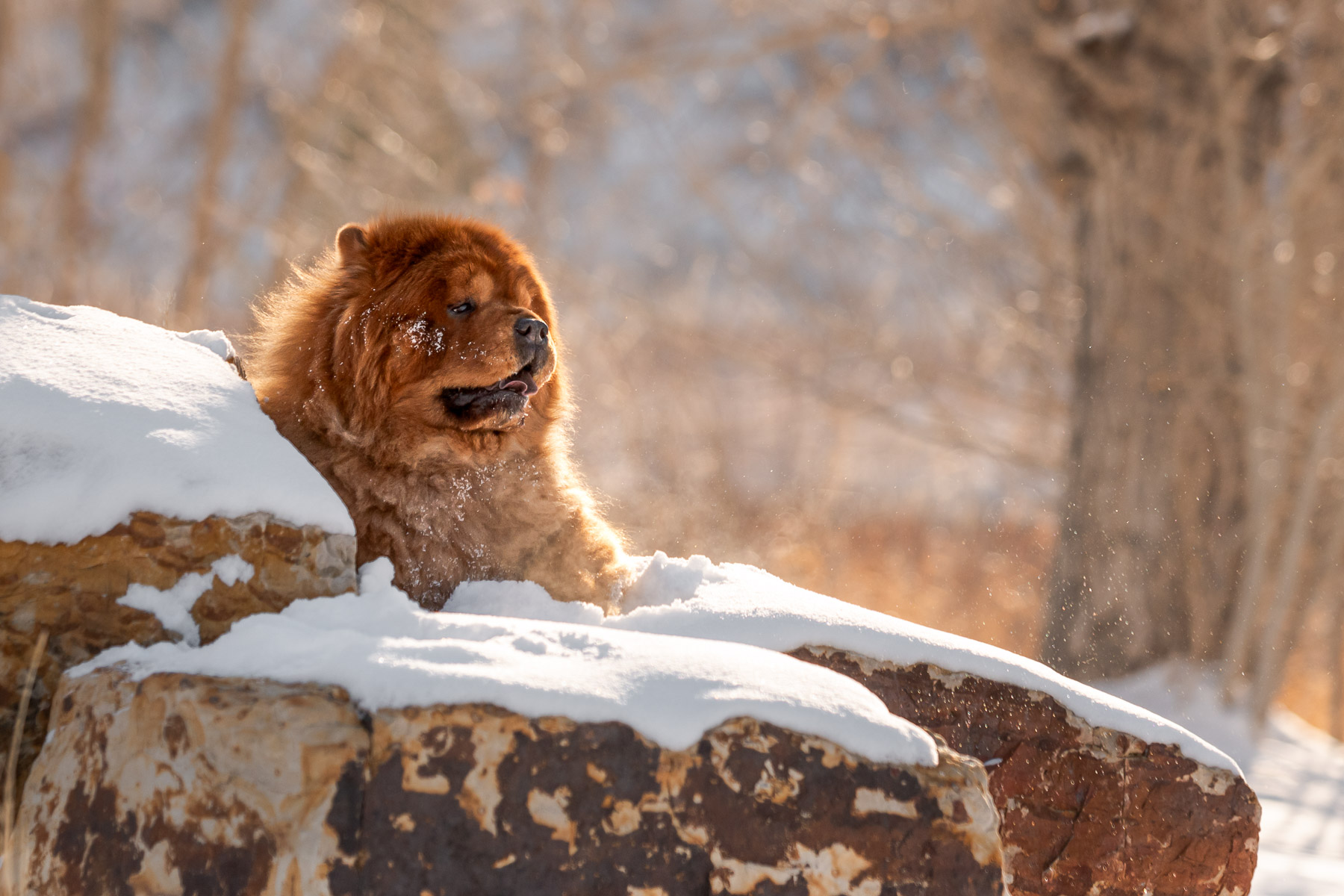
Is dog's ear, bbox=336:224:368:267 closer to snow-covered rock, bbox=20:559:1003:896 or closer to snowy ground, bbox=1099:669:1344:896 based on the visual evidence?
snow-covered rock, bbox=20:559:1003:896

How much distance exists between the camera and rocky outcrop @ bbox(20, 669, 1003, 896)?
1.83 metres

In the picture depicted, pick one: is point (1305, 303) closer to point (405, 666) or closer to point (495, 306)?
point (495, 306)

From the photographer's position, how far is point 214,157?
36.0 ft

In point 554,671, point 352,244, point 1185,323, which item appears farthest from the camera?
point 1185,323

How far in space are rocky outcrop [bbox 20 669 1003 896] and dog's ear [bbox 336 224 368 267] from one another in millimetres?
1744


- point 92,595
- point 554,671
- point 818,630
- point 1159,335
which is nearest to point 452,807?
point 554,671

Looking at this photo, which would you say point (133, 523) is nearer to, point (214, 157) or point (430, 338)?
point (430, 338)

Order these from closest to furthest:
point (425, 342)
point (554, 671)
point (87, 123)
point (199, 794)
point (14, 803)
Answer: point (199, 794), point (554, 671), point (14, 803), point (425, 342), point (87, 123)

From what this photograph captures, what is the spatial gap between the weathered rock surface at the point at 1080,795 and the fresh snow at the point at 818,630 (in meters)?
0.03

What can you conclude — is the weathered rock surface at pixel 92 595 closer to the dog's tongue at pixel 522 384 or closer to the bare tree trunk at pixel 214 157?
the dog's tongue at pixel 522 384

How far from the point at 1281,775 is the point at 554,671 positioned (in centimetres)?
574

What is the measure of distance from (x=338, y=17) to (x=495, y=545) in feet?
45.4

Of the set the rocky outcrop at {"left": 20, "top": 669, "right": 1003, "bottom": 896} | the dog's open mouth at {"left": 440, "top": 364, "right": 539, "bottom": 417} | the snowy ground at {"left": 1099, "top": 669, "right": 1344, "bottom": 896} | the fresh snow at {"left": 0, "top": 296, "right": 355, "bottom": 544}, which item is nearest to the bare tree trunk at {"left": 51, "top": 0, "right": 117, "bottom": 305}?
the dog's open mouth at {"left": 440, "top": 364, "right": 539, "bottom": 417}

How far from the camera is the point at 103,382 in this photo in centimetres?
253
